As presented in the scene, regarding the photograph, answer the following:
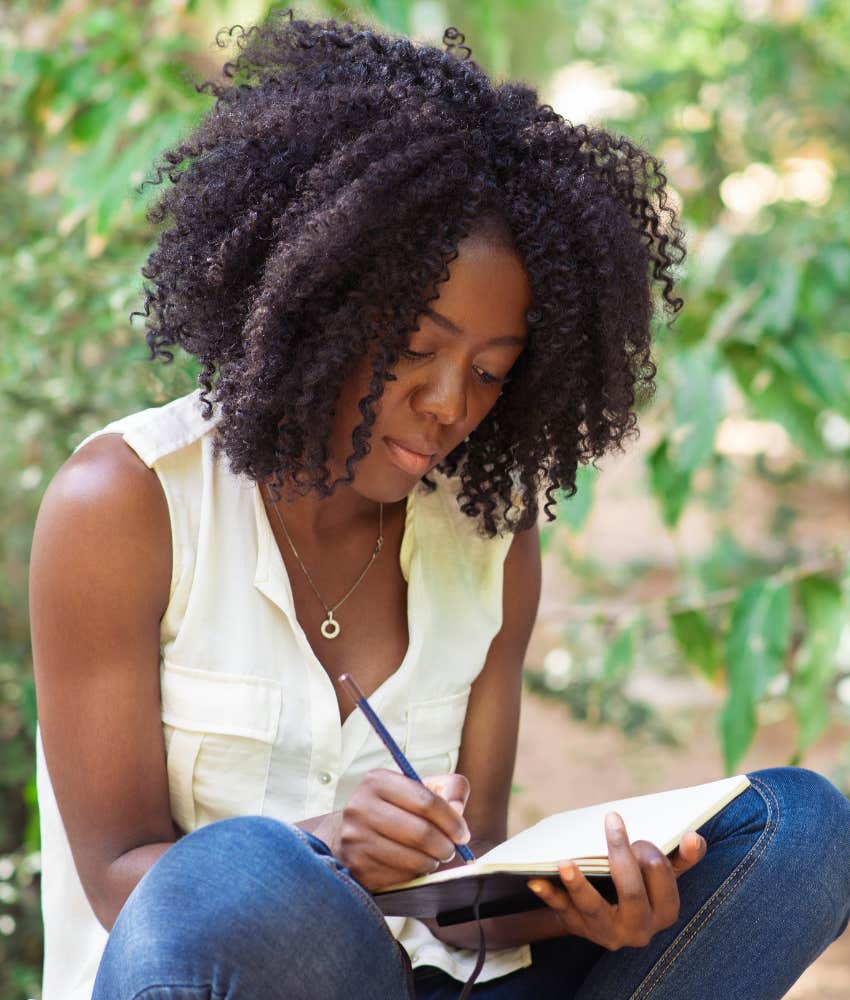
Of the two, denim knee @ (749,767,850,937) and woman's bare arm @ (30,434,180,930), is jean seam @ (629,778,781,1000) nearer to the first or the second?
denim knee @ (749,767,850,937)

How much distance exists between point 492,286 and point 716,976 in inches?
31.9

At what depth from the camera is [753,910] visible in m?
1.49

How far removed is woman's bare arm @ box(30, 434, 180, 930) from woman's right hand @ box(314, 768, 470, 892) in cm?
27

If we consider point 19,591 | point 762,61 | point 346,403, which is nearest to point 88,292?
point 19,591

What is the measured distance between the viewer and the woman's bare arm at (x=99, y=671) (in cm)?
A: 148

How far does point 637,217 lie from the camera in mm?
1716

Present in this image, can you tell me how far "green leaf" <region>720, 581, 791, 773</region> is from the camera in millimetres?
2287

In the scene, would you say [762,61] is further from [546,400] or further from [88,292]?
[546,400]

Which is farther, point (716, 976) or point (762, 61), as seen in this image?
point (762, 61)

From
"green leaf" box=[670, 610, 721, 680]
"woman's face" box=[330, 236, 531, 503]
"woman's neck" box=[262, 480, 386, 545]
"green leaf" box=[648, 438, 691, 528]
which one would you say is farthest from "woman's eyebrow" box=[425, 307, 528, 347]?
"green leaf" box=[670, 610, 721, 680]

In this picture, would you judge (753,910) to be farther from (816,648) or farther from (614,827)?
(816,648)

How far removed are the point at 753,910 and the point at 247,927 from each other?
60 cm

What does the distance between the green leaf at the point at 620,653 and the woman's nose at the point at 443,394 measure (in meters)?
1.01

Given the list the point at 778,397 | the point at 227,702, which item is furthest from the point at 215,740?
the point at 778,397
